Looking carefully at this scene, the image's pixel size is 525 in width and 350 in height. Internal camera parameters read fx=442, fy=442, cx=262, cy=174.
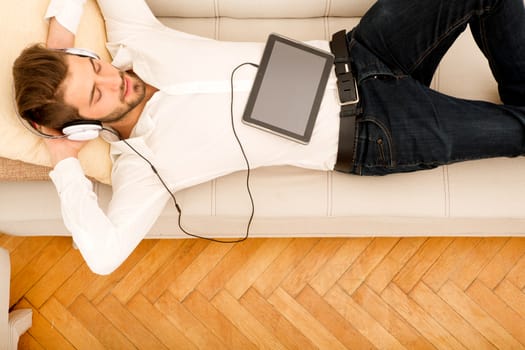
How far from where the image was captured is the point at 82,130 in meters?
1.15

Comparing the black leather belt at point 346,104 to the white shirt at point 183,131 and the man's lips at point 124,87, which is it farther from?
the man's lips at point 124,87

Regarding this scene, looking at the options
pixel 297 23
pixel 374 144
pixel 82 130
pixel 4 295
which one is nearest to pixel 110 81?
pixel 82 130

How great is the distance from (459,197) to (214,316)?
3.12 feet

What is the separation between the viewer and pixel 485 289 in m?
1.62

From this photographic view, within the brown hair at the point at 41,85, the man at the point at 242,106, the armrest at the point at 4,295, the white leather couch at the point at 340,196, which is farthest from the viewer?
the armrest at the point at 4,295

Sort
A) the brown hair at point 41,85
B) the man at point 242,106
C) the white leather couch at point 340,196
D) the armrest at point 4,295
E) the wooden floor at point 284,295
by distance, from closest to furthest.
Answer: the brown hair at point 41,85 < the man at point 242,106 < the white leather couch at point 340,196 < the armrest at point 4,295 < the wooden floor at point 284,295

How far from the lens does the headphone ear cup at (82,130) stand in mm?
1142

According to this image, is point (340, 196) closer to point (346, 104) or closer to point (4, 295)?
point (346, 104)

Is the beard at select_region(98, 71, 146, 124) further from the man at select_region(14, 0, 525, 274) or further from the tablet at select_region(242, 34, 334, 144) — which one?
the tablet at select_region(242, 34, 334, 144)

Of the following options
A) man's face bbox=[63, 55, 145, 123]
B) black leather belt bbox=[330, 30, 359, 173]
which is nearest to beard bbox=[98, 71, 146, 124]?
man's face bbox=[63, 55, 145, 123]

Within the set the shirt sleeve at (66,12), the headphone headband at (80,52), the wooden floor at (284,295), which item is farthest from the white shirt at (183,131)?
the wooden floor at (284,295)

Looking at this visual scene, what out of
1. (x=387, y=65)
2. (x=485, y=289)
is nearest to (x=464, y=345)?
(x=485, y=289)

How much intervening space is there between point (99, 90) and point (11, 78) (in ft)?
0.74

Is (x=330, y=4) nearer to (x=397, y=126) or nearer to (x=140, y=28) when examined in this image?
(x=397, y=126)
